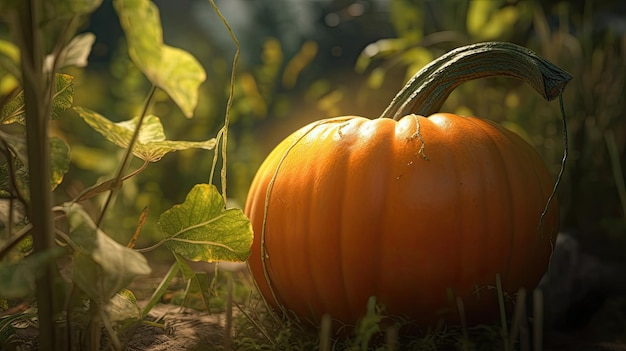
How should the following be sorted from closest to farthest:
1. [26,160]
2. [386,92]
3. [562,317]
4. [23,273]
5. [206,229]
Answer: [23,273] < [26,160] < [206,229] < [562,317] < [386,92]

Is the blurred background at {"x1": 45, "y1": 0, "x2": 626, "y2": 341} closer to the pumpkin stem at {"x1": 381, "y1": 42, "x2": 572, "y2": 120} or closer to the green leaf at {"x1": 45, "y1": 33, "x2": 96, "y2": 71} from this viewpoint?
the pumpkin stem at {"x1": 381, "y1": 42, "x2": 572, "y2": 120}

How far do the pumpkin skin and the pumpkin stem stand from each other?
0.28 feet

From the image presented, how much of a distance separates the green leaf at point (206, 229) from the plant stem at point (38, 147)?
Answer: 0.77 feet

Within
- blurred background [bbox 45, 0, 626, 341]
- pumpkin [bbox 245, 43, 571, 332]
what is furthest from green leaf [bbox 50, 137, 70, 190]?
blurred background [bbox 45, 0, 626, 341]

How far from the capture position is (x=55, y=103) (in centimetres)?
103

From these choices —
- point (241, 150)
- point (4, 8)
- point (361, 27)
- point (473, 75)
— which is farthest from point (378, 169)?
point (361, 27)

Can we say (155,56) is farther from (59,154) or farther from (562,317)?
(562,317)

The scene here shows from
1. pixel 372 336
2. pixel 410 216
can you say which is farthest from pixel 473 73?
pixel 372 336

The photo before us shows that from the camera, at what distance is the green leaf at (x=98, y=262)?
2.47 ft

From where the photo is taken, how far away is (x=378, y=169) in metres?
1.12

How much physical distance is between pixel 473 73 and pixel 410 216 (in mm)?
353

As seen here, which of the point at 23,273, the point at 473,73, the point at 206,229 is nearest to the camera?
the point at 23,273

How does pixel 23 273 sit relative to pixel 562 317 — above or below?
above

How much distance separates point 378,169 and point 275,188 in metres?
0.21
